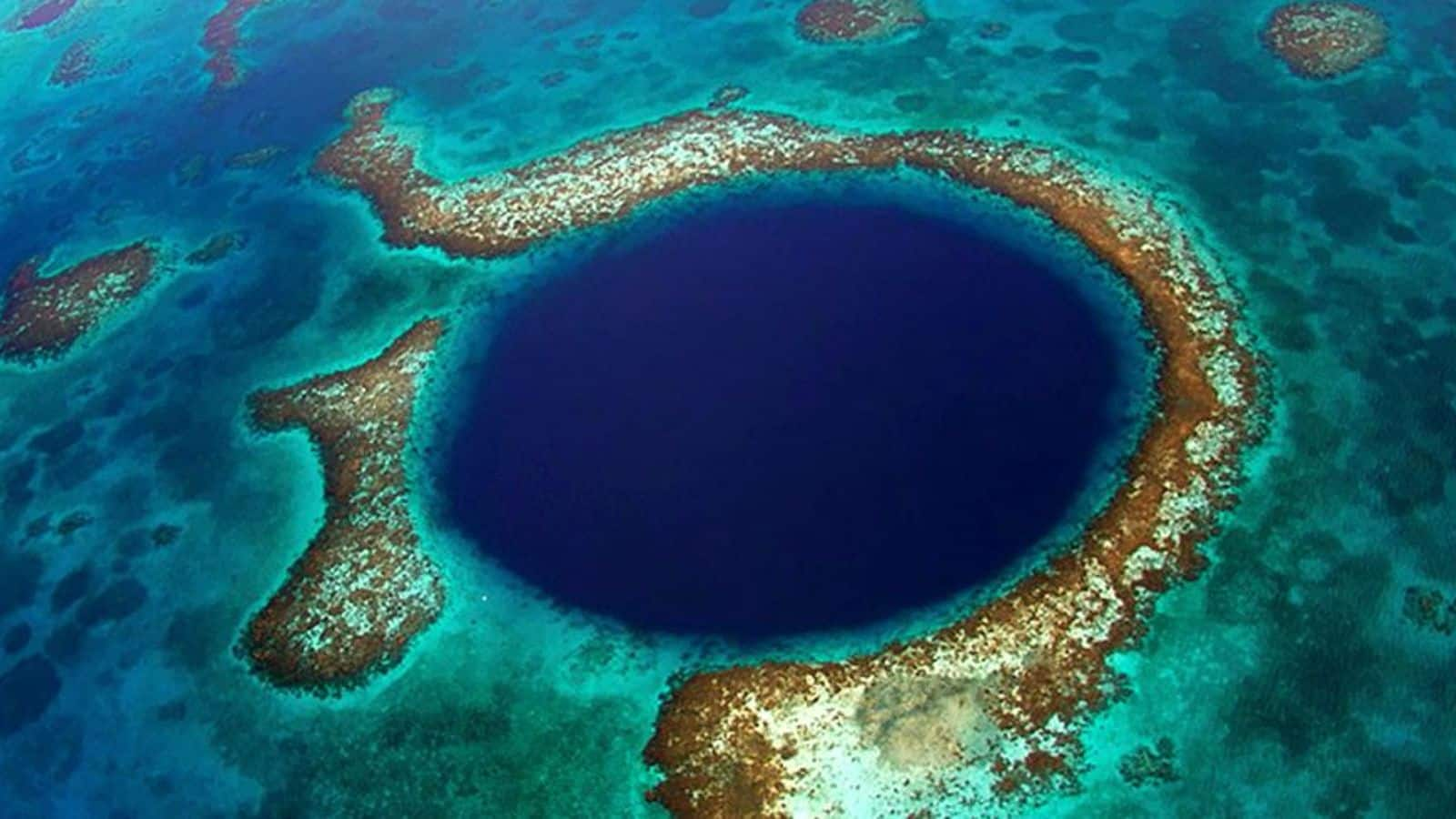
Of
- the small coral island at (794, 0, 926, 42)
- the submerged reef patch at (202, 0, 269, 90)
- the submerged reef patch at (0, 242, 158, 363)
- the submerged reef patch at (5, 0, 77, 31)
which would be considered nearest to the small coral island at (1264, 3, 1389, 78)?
the small coral island at (794, 0, 926, 42)

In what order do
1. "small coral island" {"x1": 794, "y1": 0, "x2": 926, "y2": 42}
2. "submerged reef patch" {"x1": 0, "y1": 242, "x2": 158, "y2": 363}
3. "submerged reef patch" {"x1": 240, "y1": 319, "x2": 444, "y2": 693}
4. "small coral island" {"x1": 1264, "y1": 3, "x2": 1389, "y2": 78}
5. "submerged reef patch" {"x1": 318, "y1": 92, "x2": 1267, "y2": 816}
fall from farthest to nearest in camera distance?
"small coral island" {"x1": 794, "y1": 0, "x2": 926, "y2": 42}, "small coral island" {"x1": 1264, "y1": 3, "x2": 1389, "y2": 78}, "submerged reef patch" {"x1": 0, "y1": 242, "x2": 158, "y2": 363}, "submerged reef patch" {"x1": 240, "y1": 319, "x2": 444, "y2": 693}, "submerged reef patch" {"x1": 318, "y1": 92, "x2": 1267, "y2": 816}

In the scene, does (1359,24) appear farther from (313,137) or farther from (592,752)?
(313,137)

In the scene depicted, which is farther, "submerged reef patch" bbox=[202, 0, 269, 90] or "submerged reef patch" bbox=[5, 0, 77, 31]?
"submerged reef patch" bbox=[5, 0, 77, 31]

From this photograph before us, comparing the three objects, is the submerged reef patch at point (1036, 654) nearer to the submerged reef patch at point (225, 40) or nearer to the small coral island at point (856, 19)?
the small coral island at point (856, 19)

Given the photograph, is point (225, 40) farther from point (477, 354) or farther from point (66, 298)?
point (477, 354)

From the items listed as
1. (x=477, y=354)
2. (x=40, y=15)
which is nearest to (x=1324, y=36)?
(x=477, y=354)

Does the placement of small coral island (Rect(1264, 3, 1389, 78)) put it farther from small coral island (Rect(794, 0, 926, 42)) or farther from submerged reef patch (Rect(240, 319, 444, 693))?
submerged reef patch (Rect(240, 319, 444, 693))

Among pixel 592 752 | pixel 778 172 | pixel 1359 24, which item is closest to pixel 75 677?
pixel 592 752
